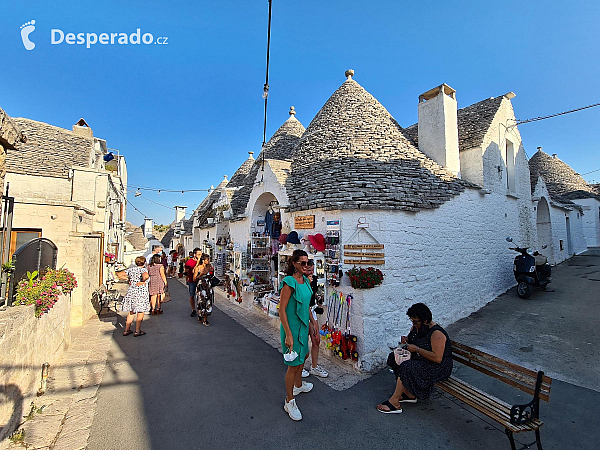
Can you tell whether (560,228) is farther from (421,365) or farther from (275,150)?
(421,365)

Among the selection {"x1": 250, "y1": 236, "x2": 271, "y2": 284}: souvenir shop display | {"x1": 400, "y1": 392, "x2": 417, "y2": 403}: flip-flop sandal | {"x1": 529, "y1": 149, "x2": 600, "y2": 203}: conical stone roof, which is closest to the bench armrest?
{"x1": 400, "y1": 392, "x2": 417, "y2": 403}: flip-flop sandal

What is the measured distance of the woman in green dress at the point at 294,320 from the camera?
11.9 ft

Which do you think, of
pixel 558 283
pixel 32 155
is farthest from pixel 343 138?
pixel 32 155

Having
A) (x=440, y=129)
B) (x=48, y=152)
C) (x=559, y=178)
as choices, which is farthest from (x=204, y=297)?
(x=559, y=178)

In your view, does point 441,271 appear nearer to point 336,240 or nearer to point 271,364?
point 336,240

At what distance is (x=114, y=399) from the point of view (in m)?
4.20

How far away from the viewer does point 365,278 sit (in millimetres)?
5160

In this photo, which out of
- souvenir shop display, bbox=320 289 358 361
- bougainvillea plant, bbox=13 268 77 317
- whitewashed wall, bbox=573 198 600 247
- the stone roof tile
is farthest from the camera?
whitewashed wall, bbox=573 198 600 247

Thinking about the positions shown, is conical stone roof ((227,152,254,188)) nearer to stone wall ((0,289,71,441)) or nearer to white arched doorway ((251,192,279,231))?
white arched doorway ((251,192,279,231))

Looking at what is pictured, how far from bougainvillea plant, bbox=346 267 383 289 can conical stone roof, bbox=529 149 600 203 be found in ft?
63.2

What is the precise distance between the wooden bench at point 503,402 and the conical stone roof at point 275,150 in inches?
335

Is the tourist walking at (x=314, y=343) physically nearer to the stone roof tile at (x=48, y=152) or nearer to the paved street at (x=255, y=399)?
the paved street at (x=255, y=399)

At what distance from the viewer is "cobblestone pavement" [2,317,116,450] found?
130 inches

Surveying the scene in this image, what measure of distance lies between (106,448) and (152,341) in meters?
3.62
